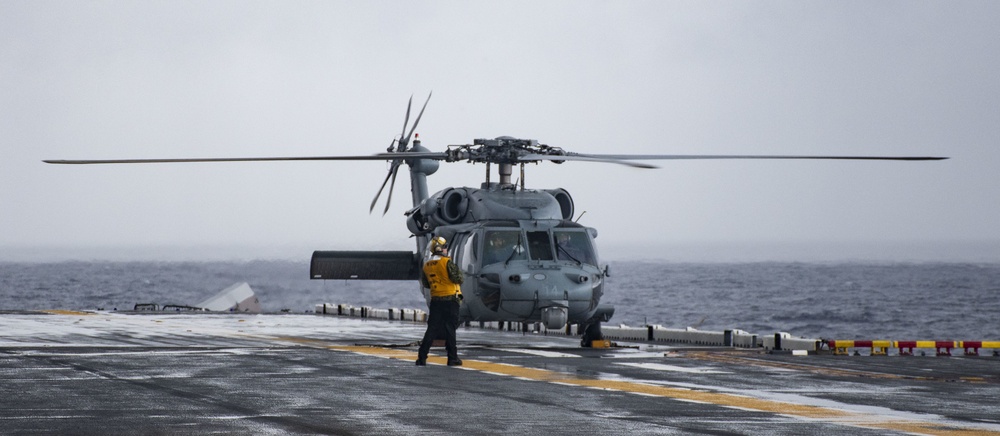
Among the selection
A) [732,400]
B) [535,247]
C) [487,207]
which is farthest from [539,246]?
[732,400]

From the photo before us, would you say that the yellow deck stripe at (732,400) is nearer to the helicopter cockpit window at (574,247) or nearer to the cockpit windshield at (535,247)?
the cockpit windshield at (535,247)

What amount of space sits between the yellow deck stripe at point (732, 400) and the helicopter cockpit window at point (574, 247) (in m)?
3.93

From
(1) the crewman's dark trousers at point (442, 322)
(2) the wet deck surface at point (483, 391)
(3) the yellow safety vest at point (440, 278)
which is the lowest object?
(2) the wet deck surface at point (483, 391)

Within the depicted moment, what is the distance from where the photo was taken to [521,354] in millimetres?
21109

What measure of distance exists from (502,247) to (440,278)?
390cm

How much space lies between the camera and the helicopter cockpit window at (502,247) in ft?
73.5

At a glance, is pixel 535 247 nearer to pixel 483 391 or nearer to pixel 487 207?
pixel 487 207

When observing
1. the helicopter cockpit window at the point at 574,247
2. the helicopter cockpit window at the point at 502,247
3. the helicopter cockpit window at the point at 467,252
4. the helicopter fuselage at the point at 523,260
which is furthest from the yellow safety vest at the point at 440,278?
the helicopter cockpit window at the point at 574,247

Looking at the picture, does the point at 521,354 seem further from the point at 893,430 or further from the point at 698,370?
the point at 893,430

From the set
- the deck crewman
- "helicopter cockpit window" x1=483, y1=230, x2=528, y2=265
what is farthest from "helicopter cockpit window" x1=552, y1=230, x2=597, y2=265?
the deck crewman

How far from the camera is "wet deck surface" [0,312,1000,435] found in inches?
430

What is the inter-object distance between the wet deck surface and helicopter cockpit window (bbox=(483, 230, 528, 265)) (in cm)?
164

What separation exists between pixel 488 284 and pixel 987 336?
5853 centimetres

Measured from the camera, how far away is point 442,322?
18.7m
